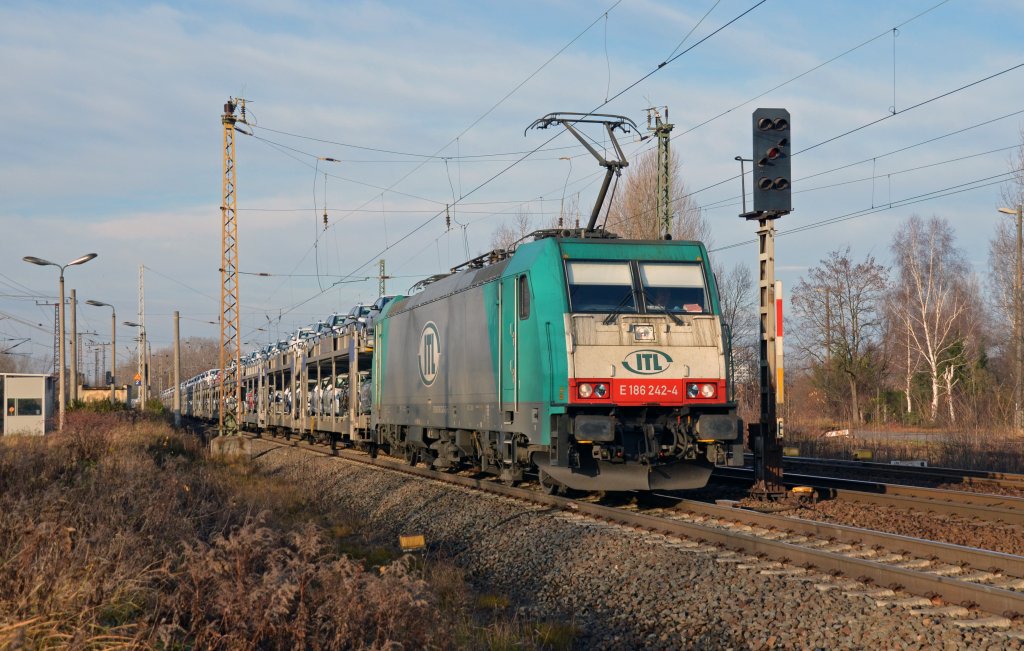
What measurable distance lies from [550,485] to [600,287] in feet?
10.2

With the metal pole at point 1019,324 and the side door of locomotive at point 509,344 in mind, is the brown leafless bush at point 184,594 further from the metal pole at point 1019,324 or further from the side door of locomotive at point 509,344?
the metal pole at point 1019,324

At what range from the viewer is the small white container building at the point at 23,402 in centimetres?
3253

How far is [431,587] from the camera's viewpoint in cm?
841

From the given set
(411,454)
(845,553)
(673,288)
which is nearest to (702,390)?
(673,288)

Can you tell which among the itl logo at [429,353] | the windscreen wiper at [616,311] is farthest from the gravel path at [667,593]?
the itl logo at [429,353]

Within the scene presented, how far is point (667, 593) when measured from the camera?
26.2 feet

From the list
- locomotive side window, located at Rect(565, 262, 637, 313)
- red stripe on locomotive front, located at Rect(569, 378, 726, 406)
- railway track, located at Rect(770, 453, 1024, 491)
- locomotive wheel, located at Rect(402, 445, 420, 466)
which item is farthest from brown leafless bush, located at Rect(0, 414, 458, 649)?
locomotive wheel, located at Rect(402, 445, 420, 466)

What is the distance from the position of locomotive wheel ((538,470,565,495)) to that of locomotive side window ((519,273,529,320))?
2216 mm

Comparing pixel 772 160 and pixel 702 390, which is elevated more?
pixel 772 160

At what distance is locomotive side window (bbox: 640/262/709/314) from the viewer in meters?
12.5

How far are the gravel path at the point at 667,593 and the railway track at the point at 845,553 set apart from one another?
154 millimetres

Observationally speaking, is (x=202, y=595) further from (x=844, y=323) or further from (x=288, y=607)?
(x=844, y=323)

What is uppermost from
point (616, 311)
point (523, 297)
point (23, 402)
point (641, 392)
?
point (523, 297)

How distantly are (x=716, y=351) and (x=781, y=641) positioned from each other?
6.12m
